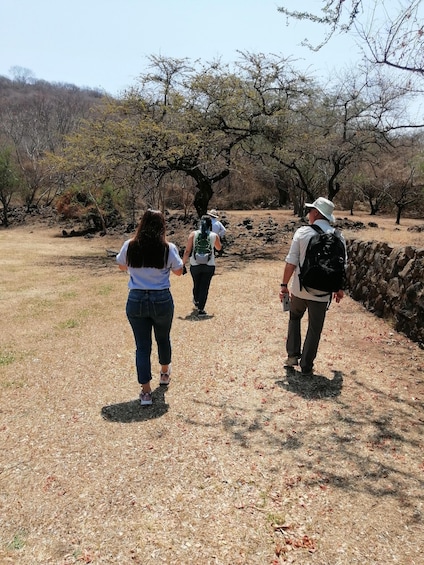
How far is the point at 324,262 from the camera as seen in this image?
4.06 meters

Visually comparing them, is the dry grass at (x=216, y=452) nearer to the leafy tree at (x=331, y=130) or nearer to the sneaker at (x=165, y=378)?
the sneaker at (x=165, y=378)

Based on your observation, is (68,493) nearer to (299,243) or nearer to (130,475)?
(130,475)

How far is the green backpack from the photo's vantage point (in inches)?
268

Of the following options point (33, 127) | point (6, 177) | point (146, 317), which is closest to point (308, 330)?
point (146, 317)

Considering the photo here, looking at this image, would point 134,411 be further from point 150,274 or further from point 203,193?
point 203,193

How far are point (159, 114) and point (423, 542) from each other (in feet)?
48.4

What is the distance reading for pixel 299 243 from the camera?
165 inches

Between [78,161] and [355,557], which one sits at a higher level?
[78,161]

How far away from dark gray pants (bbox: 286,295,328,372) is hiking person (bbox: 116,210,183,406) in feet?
4.43

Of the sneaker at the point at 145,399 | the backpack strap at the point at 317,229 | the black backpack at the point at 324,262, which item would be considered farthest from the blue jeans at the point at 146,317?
the backpack strap at the point at 317,229

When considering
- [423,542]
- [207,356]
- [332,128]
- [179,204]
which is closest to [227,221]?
[332,128]

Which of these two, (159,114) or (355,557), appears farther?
(159,114)

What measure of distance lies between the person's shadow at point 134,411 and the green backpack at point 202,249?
2.94 meters

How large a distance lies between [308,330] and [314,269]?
0.74 metres
